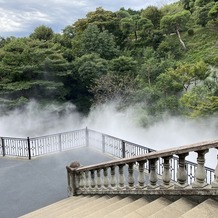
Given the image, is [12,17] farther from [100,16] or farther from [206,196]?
[206,196]

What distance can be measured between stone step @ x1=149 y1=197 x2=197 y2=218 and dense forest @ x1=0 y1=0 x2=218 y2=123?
10917 mm

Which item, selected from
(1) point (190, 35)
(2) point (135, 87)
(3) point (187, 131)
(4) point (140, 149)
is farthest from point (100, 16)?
(4) point (140, 149)

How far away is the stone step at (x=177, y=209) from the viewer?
6.78 feet

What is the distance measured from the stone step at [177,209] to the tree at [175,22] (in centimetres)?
2271

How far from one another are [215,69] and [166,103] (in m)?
3.43

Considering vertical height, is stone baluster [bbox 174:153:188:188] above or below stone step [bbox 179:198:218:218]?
above

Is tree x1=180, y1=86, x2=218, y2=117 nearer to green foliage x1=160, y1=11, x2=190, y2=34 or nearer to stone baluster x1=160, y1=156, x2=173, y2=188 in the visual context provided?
stone baluster x1=160, y1=156, x2=173, y2=188

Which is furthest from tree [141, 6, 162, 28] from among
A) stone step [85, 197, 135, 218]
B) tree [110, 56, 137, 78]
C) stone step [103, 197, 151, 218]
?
stone step [103, 197, 151, 218]

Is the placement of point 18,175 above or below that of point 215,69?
below

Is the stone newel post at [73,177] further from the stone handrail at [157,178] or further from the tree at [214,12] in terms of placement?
the tree at [214,12]

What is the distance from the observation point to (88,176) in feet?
14.9

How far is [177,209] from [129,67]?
56.2 ft

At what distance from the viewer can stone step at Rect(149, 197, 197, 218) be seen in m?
2.07

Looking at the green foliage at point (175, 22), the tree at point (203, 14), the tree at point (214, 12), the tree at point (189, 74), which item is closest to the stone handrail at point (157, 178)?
the tree at point (189, 74)
